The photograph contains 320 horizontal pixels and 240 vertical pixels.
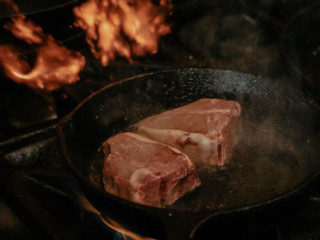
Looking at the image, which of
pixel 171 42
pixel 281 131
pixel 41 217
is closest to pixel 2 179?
pixel 41 217

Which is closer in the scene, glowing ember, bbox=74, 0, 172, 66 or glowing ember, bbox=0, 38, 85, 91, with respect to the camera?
glowing ember, bbox=0, 38, 85, 91

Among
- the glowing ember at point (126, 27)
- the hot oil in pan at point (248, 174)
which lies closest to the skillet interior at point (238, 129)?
the hot oil in pan at point (248, 174)

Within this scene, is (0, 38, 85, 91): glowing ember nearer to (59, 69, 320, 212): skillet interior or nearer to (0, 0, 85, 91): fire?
(0, 0, 85, 91): fire

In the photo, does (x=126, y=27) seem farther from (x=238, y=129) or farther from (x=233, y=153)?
(x=233, y=153)

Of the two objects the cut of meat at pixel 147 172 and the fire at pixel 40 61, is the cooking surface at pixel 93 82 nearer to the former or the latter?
the fire at pixel 40 61

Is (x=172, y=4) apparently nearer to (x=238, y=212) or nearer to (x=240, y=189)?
(x=240, y=189)

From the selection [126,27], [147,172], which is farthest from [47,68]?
[147,172]

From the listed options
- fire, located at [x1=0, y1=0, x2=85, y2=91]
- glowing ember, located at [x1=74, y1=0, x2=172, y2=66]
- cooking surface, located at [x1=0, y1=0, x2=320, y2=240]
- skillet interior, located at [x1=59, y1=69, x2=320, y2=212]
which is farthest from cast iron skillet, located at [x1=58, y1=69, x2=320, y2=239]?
glowing ember, located at [x1=74, y1=0, x2=172, y2=66]
